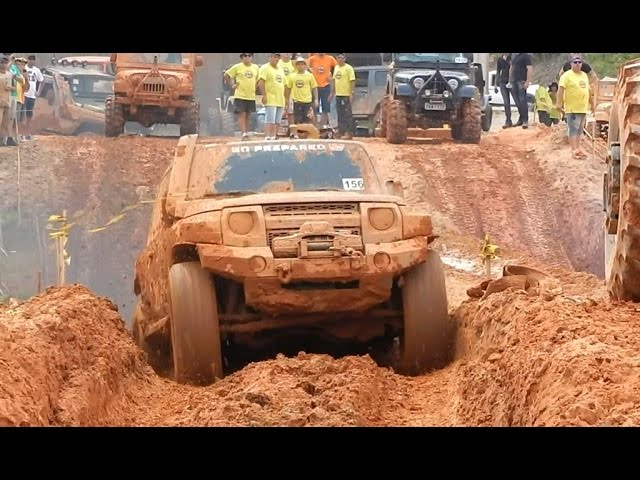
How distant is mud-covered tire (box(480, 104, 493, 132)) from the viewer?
→ 22234 mm

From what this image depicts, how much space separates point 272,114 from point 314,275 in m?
10.1

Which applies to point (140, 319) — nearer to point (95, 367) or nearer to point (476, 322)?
point (95, 367)

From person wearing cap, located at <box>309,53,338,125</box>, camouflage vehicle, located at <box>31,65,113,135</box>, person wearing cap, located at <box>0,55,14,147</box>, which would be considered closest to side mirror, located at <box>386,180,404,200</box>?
person wearing cap, located at <box>0,55,14,147</box>

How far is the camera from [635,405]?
534 centimetres

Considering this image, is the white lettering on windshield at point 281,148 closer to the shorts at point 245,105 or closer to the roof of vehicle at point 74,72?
the roof of vehicle at point 74,72

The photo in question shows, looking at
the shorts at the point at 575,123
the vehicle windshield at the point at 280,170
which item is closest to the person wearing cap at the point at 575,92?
the shorts at the point at 575,123

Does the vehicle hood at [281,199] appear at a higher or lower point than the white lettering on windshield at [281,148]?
lower

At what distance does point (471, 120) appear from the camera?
20469 millimetres

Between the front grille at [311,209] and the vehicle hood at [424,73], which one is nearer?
the front grille at [311,209]

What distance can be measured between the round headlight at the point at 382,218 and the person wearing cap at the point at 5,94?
845 cm

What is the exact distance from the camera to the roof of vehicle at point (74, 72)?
18.0 m

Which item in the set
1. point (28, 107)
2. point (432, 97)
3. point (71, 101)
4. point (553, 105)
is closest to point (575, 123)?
point (553, 105)

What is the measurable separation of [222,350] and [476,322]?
179cm

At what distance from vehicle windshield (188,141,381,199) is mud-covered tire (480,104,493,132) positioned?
41.8 ft
